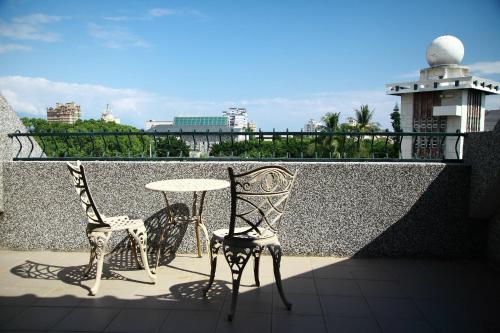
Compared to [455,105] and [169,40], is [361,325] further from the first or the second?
[455,105]

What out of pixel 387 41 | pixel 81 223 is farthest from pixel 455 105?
pixel 81 223

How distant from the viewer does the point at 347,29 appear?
6812mm

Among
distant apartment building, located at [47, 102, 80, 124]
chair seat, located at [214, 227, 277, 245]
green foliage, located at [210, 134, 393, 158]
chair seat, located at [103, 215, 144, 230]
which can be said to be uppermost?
distant apartment building, located at [47, 102, 80, 124]

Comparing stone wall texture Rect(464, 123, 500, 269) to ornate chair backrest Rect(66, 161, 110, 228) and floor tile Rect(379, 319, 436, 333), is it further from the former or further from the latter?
ornate chair backrest Rect(66, 161, 110, 228)

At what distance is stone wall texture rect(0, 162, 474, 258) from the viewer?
12.9ft

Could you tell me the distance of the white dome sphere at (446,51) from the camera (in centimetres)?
2841

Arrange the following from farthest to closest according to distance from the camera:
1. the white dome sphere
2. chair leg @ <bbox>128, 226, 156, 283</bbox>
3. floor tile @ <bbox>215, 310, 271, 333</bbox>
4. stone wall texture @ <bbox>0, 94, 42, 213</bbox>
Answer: the white dome sphere < stone wall texture @ <bbox>0, 94, 42, 213</bbox> < chair leg @ <bbox>128, 226, 156, 283</bbox> < floor tile @ <bbox>215, 310, 271, 333</bbox>

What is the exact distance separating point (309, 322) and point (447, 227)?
2.27 m

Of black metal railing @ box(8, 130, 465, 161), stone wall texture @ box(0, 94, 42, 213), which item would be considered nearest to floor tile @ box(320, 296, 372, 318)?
black metal railing @ box(8, 130, 465, 161)

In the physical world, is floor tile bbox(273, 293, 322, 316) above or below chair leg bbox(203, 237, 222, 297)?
below

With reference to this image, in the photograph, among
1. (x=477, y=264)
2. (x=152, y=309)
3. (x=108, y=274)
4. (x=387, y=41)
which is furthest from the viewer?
A: (x=387, y=41)

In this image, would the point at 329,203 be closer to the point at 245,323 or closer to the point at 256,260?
the point at 256,260

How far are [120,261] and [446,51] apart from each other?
3267cm

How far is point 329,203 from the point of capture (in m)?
4.00
